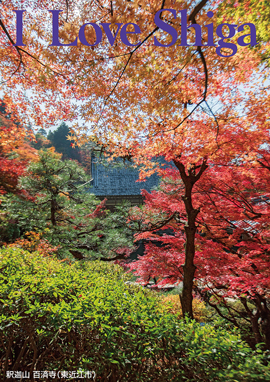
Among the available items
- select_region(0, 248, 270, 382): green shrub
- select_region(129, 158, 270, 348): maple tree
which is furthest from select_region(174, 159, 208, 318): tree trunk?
select_region(0, 248, 270, 382): green shrub

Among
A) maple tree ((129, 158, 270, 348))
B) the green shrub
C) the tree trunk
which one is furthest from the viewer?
the tree trunk

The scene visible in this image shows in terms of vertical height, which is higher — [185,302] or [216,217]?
[216,217]

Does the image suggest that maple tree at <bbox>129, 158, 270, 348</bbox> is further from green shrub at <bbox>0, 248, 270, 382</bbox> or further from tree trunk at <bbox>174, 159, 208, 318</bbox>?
green shrub at <bbox>0, 248, 270, 382</bbox>

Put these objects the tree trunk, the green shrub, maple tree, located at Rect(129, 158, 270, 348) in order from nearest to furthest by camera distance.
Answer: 1. the green shrub
2. maple tree, located at Rect(129, 158, 270, 348)
3. the tree trunk

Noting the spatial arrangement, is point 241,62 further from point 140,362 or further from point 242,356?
point 140,362

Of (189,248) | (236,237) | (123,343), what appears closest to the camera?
(123,343)

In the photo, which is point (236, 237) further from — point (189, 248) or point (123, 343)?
point (123, 343)

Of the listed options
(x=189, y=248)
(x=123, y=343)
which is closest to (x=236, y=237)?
(x=189, y=248)

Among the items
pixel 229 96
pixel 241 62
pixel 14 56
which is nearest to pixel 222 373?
pixel 241 62

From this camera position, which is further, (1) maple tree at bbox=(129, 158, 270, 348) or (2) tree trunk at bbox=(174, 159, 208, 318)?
(2) tree trunk at bbox=(174, 159, 208, 318)

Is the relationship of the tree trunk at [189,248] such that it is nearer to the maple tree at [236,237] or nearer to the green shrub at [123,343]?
the maple tree at [236,237]

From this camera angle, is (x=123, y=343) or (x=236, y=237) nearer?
(x=123, y=343)

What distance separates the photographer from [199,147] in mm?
4180

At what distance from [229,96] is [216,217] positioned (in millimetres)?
2849
